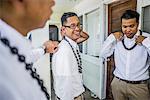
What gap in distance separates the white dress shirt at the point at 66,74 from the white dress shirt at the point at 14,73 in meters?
1.06

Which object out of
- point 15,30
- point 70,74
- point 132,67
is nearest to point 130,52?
point 132,67

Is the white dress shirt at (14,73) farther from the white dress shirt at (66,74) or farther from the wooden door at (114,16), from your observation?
the wooden door at (114,16)

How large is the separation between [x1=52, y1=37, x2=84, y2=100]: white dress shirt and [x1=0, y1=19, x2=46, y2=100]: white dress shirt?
3.49 feet

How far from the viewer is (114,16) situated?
98.5 inches

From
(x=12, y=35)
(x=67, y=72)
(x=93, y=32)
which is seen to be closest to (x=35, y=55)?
(x=12, y=35)

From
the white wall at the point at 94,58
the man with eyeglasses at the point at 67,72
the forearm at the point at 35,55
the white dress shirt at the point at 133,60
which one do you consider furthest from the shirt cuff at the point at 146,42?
the white wall at the point at 94,58

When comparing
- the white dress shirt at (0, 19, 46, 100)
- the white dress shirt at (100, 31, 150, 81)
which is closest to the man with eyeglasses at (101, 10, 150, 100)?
the white dress shirt at (100, 31, 150, 81)

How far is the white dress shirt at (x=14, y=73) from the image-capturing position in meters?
0.28

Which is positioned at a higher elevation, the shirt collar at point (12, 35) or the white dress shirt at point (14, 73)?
the shirt collar at point (12, 35)

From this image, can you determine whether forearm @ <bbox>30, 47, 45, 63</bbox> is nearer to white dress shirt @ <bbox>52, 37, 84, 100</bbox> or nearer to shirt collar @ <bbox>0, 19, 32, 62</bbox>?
shirt collar @ <bbox>0, 19, 32, 62</bbox>

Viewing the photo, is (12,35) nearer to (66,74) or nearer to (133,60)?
(66,74)

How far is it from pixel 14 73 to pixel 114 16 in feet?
7.54

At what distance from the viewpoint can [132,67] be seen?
1746mm

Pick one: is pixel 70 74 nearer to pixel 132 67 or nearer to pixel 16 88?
pixel 132 67
